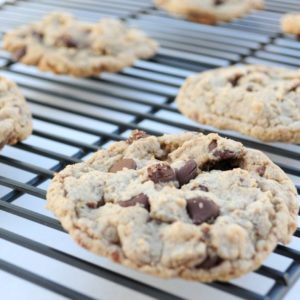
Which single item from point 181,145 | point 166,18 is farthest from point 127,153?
point 166,18

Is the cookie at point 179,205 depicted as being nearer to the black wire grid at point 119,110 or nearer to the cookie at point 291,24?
the black wire grid at point 119,110

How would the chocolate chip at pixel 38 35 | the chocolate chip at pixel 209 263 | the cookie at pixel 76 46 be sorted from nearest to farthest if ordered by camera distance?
1. the chocolate chip at pixel 209 263
2. the cookie at pixel 76 46
3. the chocolate chip at pixel 38 35

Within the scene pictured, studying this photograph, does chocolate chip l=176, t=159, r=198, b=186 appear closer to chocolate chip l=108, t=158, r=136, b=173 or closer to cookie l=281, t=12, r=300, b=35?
chocolate chip l=108, t=158, r=136, b=173

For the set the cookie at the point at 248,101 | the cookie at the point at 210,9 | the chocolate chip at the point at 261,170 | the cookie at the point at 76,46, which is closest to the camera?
the chocolate chip at the point at 261,170

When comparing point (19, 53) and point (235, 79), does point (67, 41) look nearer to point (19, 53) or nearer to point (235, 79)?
point (19, 53)

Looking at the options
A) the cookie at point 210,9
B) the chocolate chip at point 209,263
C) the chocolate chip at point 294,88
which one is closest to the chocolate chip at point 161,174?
the chocolate chip at point 209,263

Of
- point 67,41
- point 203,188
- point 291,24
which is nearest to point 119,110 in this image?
point 67,41

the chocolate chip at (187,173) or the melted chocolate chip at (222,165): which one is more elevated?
the chocolate chip at (187,173)
